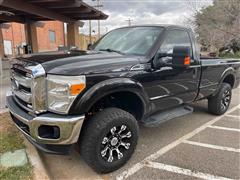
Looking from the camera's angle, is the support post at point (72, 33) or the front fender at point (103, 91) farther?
the support post at point (72, 33)

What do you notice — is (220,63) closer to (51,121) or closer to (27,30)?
(51,121)

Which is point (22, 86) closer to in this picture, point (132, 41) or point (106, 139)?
point (106, 139)

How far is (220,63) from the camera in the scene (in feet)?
17.3

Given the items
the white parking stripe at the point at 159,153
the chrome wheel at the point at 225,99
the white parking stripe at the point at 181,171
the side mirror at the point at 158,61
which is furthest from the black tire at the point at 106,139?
the chrome wheel at the point at 225,99

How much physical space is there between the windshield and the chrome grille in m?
1.51

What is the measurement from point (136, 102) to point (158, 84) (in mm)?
475

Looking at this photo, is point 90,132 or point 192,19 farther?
point 192,19

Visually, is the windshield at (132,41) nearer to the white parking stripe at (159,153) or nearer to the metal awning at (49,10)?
the white parking stripe at (159,153)

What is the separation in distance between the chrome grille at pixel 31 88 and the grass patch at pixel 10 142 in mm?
750

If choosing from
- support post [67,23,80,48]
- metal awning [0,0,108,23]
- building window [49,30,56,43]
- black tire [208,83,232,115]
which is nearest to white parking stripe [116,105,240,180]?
black tire [208,83,232,115]

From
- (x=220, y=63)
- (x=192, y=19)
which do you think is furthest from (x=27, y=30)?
(x=192, y=19)

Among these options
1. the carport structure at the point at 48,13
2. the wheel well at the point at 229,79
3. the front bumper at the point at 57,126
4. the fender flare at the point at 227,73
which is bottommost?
the front bumper at the point at 57,126

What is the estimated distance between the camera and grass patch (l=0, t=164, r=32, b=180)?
2.89 m

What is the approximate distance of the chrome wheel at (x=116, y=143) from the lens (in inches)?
122
